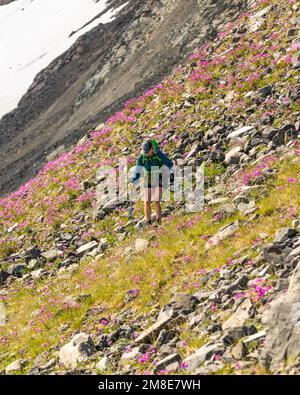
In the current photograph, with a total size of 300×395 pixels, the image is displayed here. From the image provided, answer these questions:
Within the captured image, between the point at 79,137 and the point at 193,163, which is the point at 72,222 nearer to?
the point at 193,163

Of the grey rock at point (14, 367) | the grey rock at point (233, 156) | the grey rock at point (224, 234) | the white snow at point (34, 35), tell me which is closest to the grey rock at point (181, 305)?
the grey rock at point (224, 234)

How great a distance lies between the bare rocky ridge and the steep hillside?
657 centimetres

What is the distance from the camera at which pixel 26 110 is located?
160 ft

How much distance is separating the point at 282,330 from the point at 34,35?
7618 cm

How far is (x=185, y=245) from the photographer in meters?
11.3

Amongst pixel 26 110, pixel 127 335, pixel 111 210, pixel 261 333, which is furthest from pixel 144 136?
pixel 26 110

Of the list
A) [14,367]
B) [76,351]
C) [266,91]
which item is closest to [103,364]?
[76,351]

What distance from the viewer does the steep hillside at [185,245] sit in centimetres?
734

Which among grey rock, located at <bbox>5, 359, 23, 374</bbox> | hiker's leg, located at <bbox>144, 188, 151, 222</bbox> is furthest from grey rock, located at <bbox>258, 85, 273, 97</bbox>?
grey rock, located at <bbox>5, 359, 23, 374</bbox>

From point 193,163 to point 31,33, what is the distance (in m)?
68.4

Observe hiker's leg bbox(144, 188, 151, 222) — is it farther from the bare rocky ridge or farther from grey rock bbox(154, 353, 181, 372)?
the bare rocky ridge

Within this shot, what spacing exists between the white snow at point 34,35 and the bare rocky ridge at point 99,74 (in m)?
4.26

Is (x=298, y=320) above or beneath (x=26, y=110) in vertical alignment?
beneath

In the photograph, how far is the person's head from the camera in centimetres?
1345
